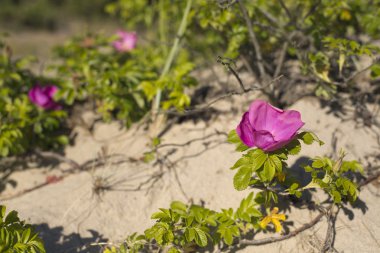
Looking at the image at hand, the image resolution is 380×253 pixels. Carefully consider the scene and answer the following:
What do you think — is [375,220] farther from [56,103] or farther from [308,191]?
[56,103]

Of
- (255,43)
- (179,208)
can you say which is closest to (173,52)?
(255,43)

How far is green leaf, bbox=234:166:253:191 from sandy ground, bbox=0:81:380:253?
42cm

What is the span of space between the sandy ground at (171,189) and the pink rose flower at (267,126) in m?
0.55

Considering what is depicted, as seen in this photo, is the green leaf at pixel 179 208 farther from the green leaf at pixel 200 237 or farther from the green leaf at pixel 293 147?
the green leaf at pixel 293 147

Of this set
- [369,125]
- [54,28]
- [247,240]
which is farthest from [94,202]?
[54,28]

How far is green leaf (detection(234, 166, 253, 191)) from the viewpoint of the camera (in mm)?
1553

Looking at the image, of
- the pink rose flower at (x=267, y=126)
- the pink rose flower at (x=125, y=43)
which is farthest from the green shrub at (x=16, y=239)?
the pink rose flower at (x=125, y=43)

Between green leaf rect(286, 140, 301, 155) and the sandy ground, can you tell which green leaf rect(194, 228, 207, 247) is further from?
green leaf rect(286, 140, 301, 155)

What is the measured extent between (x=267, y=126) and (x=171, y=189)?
0.80 m

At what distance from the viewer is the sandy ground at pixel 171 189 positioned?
1.86 m

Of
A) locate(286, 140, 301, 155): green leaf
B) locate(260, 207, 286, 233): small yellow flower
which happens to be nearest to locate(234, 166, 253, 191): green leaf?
locate(286, 140, 301, 155): green leaf

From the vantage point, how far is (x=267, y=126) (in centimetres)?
161

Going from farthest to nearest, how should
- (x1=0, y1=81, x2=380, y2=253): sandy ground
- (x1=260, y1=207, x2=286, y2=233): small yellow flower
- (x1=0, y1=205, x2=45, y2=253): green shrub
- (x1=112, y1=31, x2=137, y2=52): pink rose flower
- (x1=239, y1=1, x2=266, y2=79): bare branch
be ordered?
(x1=112, y1=31, x2=137, y2=52): pink rose flower, (x1=239, y1=1, x2=266, y2=79): bare branch, (x1=0, y1=81, x2=380, y2=253): sandy ground, (x1=260, y1=207, x2=286, y2=233): small yellow flower, (x1=0, y1=205, x2=45, y2=253): green shrub

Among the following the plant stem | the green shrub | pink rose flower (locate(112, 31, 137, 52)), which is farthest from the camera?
pink rose flower (locate(112, 31, 137, 52))
